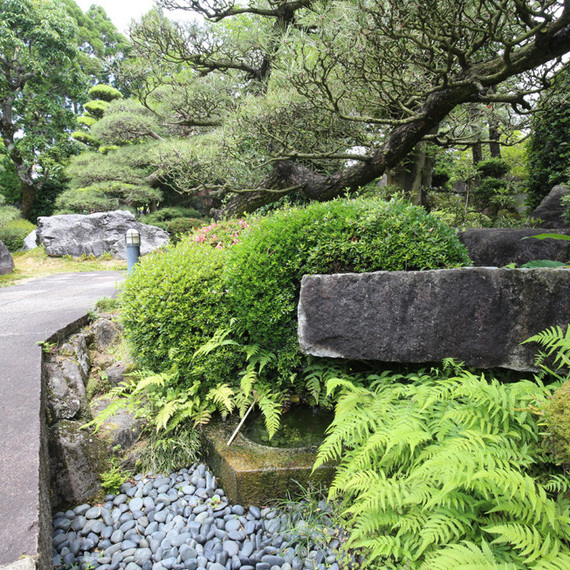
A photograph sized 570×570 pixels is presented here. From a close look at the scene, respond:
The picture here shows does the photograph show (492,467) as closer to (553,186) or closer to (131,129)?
(553,186)

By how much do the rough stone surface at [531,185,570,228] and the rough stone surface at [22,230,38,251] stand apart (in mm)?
14976

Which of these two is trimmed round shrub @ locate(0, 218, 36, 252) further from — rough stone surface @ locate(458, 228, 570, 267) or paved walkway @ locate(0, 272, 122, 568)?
rough stone surface @ locate(458, 228, 570, 267)

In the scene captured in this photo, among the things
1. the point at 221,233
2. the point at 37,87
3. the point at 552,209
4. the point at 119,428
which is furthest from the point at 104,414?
the point at 37,87

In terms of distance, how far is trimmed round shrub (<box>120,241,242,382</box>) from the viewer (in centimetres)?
297

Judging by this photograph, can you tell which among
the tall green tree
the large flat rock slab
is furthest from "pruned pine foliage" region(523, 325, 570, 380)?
the tall green tree

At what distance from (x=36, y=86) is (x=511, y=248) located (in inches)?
792

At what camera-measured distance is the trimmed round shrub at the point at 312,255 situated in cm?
280

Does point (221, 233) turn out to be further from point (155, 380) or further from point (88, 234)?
point (88, 234)

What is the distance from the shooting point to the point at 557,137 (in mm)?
6395

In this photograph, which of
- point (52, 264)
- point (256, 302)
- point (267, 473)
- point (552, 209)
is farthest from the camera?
point (52, 264)

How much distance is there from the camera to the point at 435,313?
99.6 inches

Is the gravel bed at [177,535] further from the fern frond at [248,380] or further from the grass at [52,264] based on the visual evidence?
the grass at [52,264]

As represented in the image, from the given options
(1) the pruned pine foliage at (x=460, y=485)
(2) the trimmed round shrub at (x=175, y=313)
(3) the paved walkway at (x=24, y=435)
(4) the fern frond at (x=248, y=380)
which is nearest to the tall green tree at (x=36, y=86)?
(3) the paved walkway at (x=24, y=435)

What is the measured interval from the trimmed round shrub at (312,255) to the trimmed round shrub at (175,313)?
0.68 ft
